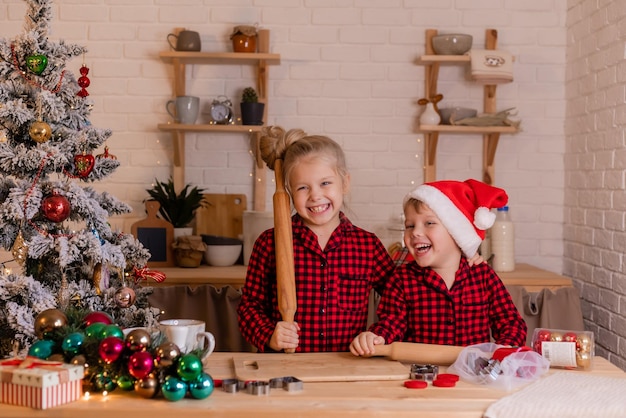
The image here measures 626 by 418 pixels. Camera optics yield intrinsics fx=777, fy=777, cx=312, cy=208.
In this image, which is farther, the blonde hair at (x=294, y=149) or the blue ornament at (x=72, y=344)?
the blonde hair at (x=294, y=149)

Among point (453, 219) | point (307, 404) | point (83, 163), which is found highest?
point (83, 163)

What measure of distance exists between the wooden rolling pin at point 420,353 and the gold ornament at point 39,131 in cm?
112

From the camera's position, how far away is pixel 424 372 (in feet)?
5.59

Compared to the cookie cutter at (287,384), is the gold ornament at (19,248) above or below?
above

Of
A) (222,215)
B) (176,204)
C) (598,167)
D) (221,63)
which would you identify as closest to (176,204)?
(176,204)

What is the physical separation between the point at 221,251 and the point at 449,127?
1238 mm

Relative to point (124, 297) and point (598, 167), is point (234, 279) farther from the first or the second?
point (598, 167)

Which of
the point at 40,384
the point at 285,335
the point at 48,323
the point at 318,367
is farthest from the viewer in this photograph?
the point at 285,335

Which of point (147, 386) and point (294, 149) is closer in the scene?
point (147, 386)

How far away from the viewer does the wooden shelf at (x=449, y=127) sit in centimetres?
373

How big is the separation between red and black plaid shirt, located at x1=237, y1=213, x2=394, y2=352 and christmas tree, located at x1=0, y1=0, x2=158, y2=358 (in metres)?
0.40

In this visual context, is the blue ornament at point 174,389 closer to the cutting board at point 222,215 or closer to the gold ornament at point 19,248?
the gold ornament at point 19,248

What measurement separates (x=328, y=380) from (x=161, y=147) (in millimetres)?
2505

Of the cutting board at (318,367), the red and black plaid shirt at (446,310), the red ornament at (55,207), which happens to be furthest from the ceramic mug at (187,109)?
the cutting board at (318,367)
